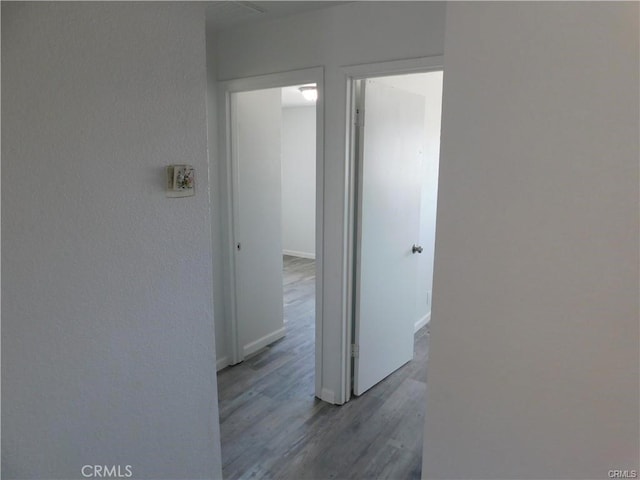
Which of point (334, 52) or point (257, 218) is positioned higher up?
point (334, 52)

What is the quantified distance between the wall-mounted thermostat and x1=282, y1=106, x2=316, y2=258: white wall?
5090mm

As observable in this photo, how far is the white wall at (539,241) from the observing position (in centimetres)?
101

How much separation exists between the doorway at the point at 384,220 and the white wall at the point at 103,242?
122 centimetres

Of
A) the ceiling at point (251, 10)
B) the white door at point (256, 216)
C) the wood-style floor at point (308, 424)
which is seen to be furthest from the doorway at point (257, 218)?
the ceiling at point (251, 10)

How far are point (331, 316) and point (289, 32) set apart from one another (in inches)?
69.0

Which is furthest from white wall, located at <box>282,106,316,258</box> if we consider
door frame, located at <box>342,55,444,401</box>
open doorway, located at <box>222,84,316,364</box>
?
door frame, located at <box>342,55,444,401</box>

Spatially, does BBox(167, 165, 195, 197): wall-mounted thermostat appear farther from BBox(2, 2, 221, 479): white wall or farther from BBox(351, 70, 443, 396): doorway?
BBox(351, 70, 443, 396): doorway

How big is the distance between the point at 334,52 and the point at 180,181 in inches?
54.6

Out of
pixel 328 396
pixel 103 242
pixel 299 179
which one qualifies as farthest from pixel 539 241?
pixel 299 179

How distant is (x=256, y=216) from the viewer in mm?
3387

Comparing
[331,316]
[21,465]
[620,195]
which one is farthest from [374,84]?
[21,465]

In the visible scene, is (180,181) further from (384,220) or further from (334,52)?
(384,220)
